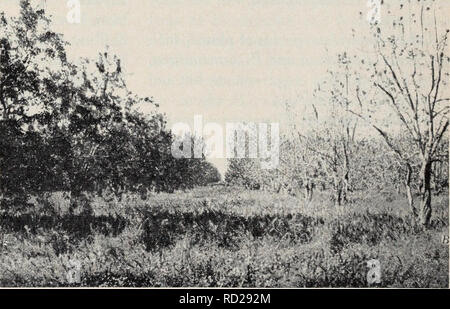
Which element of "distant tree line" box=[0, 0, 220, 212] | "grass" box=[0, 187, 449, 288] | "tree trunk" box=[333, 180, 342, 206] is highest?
"distant tree line" box=[0, 0, 220, 212]

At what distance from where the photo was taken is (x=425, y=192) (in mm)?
8312

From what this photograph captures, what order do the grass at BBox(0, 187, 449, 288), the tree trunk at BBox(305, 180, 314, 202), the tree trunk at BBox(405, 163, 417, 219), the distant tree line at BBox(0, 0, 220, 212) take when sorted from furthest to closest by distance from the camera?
1. the tree trunk at BBox(305, 180, 314, 202)
2. the distant tree line at BBox(0, 0, 220, 212)
3. the tree trunk at BBox(405, 163, 417, 219)
4. the grass at BBox(0, 187, 449, 288)

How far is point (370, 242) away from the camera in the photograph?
8.16m

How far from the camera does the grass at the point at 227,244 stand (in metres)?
7.75

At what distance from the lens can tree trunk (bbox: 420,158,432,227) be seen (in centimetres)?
823

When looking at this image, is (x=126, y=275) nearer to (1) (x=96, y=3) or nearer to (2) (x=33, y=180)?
(2) (x=33, y=180)

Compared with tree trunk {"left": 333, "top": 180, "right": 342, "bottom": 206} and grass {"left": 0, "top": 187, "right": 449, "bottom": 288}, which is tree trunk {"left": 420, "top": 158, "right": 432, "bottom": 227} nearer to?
grass {"left": 0, "top": 187, "right": 449, "bottom": 288}

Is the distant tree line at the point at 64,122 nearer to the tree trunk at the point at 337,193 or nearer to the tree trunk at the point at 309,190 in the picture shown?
the tree trunk at the point at 309,190

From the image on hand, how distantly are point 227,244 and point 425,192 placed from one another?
371cm

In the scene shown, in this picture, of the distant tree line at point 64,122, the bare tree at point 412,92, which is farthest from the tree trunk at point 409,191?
the distant tree line at point 64,122

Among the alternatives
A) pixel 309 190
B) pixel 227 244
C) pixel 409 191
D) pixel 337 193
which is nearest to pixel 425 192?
pixel 409 191

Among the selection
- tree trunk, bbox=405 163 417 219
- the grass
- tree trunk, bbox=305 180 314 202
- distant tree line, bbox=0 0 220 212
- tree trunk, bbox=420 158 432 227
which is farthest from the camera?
tree trunk, bbox=305 180 314 202

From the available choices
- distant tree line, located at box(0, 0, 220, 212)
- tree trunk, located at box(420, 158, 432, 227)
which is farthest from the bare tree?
distant tree line, located at box(0, 0, 220, 212)

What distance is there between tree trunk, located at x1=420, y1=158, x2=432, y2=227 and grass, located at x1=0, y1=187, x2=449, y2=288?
13 centimetres
